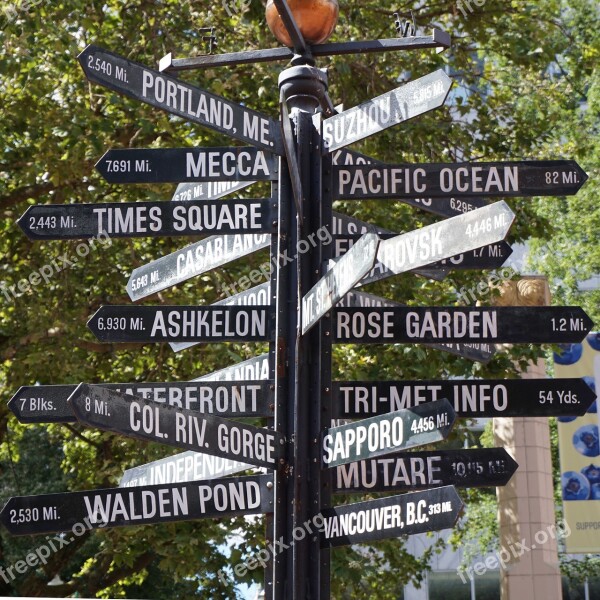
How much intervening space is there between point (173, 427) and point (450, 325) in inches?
45.5

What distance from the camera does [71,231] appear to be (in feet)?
13.4

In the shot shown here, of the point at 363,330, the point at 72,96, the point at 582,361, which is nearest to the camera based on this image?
the point at 363,330

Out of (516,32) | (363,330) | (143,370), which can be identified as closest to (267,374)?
(363,330)

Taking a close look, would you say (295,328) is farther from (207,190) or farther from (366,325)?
(207,190)

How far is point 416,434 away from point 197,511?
2.65 feet

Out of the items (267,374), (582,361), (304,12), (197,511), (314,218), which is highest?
(582,361)

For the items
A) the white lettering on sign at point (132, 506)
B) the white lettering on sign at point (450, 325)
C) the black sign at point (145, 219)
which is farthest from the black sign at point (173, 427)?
the black sign at point (145, 219)

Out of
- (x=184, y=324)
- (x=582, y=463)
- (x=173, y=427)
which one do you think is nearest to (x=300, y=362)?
(x=184, y=324)

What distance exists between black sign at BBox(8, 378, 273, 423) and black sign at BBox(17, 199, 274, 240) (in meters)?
0.57

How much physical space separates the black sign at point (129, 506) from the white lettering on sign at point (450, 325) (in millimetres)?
796

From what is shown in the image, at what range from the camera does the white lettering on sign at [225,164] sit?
3988 millimetres

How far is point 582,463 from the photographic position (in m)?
14.8

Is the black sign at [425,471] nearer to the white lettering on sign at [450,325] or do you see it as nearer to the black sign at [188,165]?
the white lettering on sign at [450,325]

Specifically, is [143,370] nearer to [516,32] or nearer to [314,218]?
[516,32]
